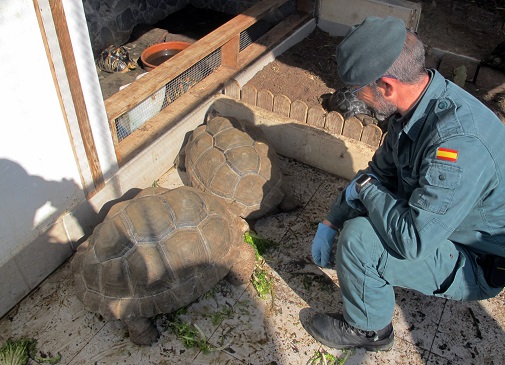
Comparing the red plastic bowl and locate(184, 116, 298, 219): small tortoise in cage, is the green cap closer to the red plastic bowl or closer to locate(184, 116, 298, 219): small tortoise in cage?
locate(184, 116, 298, 219): small tortoise in cage

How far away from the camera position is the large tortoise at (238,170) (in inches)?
151

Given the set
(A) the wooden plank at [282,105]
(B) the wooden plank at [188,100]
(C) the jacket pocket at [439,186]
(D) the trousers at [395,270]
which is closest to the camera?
(C) the jacket pocket at [439,186]

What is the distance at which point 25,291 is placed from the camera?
3475 mm

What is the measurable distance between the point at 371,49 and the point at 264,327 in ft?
6.44

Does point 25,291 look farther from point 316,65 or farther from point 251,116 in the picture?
point 316,65

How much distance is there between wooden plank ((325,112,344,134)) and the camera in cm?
424

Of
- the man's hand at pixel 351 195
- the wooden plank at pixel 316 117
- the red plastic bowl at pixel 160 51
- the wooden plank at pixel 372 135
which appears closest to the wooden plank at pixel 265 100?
the wooden plank at pixel 316 117

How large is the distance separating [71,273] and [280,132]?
2237 millimetres

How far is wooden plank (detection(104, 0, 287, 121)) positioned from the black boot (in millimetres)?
2169

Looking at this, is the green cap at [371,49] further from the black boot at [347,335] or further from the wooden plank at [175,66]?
the wooden plank at [175,66]

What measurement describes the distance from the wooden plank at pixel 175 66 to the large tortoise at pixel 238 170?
610 millimetres

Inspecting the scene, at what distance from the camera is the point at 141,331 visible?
10.1 feet

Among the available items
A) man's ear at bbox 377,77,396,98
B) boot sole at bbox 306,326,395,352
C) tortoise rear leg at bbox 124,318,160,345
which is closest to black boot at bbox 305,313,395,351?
boot sole at bbox 306,326,395,352

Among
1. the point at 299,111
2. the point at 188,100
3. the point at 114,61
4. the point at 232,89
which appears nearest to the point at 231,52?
the point at 232,89
